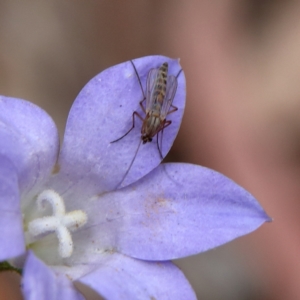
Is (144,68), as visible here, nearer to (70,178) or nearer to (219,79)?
(70,178)

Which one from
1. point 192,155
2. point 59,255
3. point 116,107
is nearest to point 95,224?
point 59,255

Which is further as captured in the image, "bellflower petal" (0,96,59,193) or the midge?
the midge

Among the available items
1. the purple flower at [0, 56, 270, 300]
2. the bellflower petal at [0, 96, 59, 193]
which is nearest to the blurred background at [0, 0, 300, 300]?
the purple flower at [0, 56, 270, 300]

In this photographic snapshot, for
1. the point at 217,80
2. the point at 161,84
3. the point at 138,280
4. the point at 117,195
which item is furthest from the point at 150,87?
the point at 217,80

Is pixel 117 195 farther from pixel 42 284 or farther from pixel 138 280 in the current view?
pixel 42 284

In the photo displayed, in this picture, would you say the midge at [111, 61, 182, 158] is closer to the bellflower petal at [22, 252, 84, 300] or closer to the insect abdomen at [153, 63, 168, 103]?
the insect abdomen at [153, 63, 168, 103]

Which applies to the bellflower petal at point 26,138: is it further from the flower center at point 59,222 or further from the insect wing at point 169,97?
the insect wing at point 169,97

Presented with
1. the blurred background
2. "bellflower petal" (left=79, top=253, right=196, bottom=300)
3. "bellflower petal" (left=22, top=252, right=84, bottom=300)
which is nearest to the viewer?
"bellflower petal" (left=22, top=252, right=84, bottom=300)
